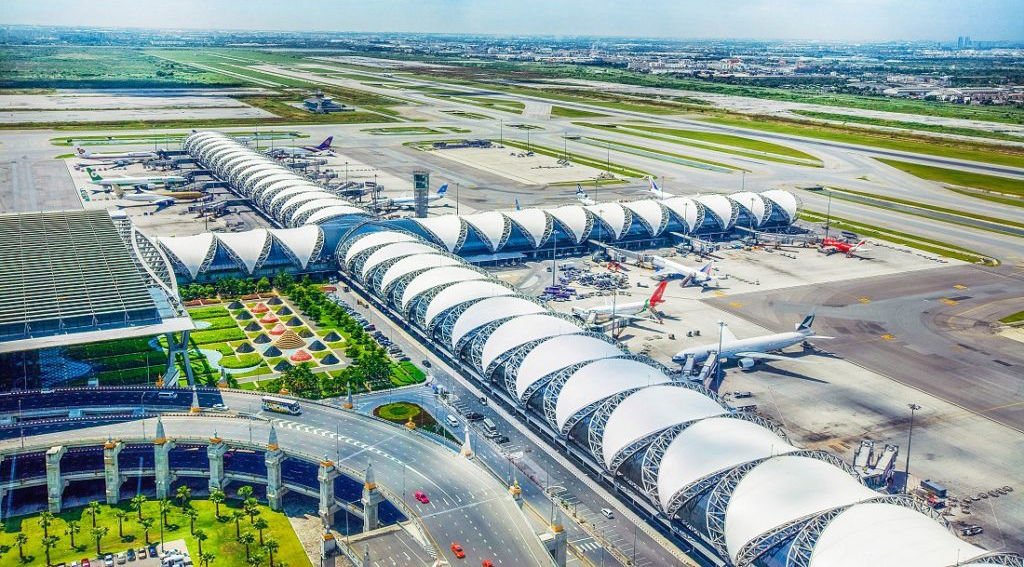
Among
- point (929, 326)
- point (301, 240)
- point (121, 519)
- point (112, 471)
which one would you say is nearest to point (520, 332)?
point (112, 471)

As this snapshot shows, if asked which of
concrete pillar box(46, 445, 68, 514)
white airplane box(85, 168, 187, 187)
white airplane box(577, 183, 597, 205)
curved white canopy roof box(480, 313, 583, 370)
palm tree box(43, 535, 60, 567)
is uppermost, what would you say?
white airplane box(85, 168, 187, 187)

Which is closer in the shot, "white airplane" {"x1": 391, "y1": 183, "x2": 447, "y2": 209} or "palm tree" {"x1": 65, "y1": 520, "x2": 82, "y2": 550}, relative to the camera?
"palm tree" {"x1": 65, "y1": 520, "x2": 82, "y2": 550}

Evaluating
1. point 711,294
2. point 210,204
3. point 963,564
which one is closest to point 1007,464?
point 963,564

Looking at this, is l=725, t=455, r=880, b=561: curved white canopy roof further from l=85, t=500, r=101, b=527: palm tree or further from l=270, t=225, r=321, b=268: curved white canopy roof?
l=270, t=225, r=321, b=268: curved white canopy roof

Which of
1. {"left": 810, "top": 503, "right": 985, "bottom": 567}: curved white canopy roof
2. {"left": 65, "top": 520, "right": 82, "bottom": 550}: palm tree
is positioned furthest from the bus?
{"left": 810, "top": 503, "right": 985, "bottom": 567}: curved white canopy roof

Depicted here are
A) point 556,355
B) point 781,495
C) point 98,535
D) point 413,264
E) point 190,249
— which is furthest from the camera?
point 190,249

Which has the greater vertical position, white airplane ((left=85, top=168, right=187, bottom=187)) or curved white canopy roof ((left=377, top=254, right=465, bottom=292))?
white airplane ((left=85, top=168, right=187, bottom=187))

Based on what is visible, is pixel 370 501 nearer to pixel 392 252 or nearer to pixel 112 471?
pixel 112 471
